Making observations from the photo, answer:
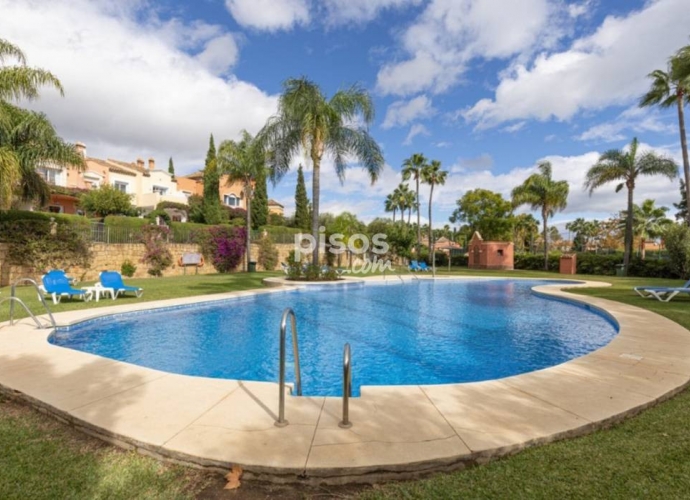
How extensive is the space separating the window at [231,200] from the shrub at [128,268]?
27.3 meters

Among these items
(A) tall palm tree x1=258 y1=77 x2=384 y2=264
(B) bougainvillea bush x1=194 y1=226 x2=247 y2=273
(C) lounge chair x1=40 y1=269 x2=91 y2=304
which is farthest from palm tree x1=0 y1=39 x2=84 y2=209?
(B) bougainvillea bush x1=194 y1=226 x2=247 y2=273

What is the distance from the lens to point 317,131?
16078mm

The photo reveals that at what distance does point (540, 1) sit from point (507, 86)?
876 centimetres

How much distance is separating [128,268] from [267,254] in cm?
1065

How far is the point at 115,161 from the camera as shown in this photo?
130 ft

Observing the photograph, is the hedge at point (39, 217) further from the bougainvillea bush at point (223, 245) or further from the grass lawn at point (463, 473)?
the grass lawn at point (463, 473)

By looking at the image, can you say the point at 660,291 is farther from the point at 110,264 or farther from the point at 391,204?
the point at 391,204

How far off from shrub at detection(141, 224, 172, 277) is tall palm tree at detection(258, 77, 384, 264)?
8602 millimetres

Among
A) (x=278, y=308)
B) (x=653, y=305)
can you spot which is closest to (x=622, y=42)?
(x=653, y=305)

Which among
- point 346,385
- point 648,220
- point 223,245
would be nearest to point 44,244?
point 223,245

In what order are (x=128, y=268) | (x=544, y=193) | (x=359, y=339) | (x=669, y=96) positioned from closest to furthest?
(x=359, y=339) < (x=128, y=268) < (x=669, y=96) < (x=544, y=193)

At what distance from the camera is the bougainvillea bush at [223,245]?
23.7 m

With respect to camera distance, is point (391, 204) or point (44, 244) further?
point (391, 204)

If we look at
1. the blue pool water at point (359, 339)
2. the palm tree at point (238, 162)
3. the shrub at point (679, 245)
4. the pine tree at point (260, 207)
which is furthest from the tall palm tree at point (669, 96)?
the pine tree at point (260, 207)
